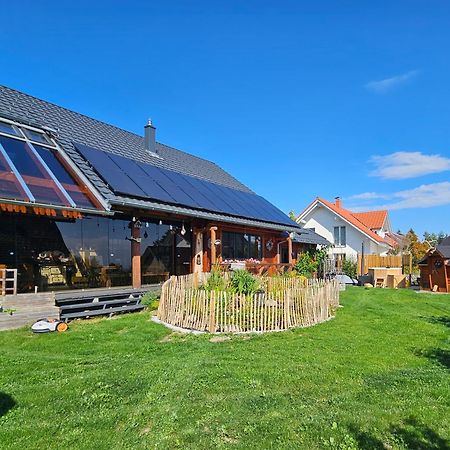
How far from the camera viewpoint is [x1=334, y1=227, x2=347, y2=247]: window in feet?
113

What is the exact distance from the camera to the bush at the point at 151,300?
11.8 metres

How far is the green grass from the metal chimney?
12.5m

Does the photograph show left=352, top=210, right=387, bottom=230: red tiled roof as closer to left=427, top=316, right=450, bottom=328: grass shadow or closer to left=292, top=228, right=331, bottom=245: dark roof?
left=292, top=228, right=331, bottom=245: dark roof

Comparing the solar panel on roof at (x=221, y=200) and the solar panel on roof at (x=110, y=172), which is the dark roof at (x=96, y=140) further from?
the solar panel on roof at (x=221, y=200)

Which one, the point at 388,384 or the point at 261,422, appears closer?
the point at 261,422

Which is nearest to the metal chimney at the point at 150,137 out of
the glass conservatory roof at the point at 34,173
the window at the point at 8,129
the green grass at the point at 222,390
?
the glass conservatory roof at the point at 34,173

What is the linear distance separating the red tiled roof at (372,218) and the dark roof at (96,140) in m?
20.1

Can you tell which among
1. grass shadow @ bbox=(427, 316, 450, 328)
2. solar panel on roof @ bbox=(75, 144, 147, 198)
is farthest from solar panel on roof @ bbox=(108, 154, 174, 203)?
grass shadow @ bbox=(427, 316, 450, 328)

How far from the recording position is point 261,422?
429cm

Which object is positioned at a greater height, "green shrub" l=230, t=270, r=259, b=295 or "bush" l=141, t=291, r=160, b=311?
"green shrub" l=230, t=270, r=259, b=295

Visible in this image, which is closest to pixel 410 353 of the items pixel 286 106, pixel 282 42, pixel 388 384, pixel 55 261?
pixel 388 384

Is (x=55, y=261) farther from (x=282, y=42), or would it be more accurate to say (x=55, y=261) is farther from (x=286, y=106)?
(x=286, y=106)

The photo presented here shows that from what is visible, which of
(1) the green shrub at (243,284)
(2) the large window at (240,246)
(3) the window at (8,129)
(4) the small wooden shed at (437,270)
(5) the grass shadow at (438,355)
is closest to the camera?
(5) the grass shadow at (438,355)

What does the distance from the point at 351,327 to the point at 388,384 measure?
4238 millimetres
